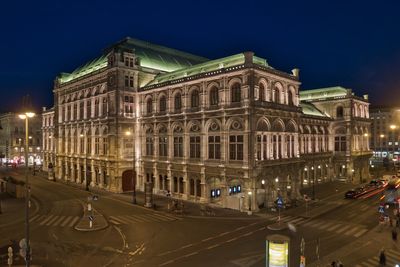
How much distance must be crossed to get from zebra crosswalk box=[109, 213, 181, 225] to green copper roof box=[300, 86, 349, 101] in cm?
5280

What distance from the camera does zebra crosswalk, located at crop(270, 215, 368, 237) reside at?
33781 millimetres

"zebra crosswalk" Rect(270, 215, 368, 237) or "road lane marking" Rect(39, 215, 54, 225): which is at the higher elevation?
"road lane marking" Rect(39, 215, 54, 225)

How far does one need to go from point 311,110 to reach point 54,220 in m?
55.3

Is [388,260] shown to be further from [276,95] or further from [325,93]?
[325,93]

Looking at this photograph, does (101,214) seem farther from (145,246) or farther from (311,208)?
(311,208)

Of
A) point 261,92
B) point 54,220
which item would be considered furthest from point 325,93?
point 54,220

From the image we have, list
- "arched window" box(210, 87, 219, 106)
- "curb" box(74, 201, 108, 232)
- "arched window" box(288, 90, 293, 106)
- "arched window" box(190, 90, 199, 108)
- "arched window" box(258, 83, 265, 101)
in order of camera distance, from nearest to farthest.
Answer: "curb" box(74, 201, 108, 232), "arched window" box(258, 83, 265, 101), "arched window" box(210, 87, 219, 106), "arched window" box(190, 90, 199, 108), "arched window" box(288, 90, 293, 106)

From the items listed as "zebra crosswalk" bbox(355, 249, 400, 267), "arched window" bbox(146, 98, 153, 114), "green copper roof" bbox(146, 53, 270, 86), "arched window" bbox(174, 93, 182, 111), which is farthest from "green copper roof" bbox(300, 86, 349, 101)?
"zebra crosswalk" bbox(355, 249, 400, 267)

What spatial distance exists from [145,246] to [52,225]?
13.8 meters

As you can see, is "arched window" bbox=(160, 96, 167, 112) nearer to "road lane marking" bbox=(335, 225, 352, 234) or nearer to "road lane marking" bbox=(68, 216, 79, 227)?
"road lane marking" bbox=(68, 216, 79, 227)

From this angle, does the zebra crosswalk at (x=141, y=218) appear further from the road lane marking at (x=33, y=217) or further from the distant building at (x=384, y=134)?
the distant building at (x=384, y=134)

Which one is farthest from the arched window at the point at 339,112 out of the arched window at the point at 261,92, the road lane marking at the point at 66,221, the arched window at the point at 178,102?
the road lane marking at the point at 66,221

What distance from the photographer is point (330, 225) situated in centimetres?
3647

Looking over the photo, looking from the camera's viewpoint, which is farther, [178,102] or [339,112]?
[339,112]
